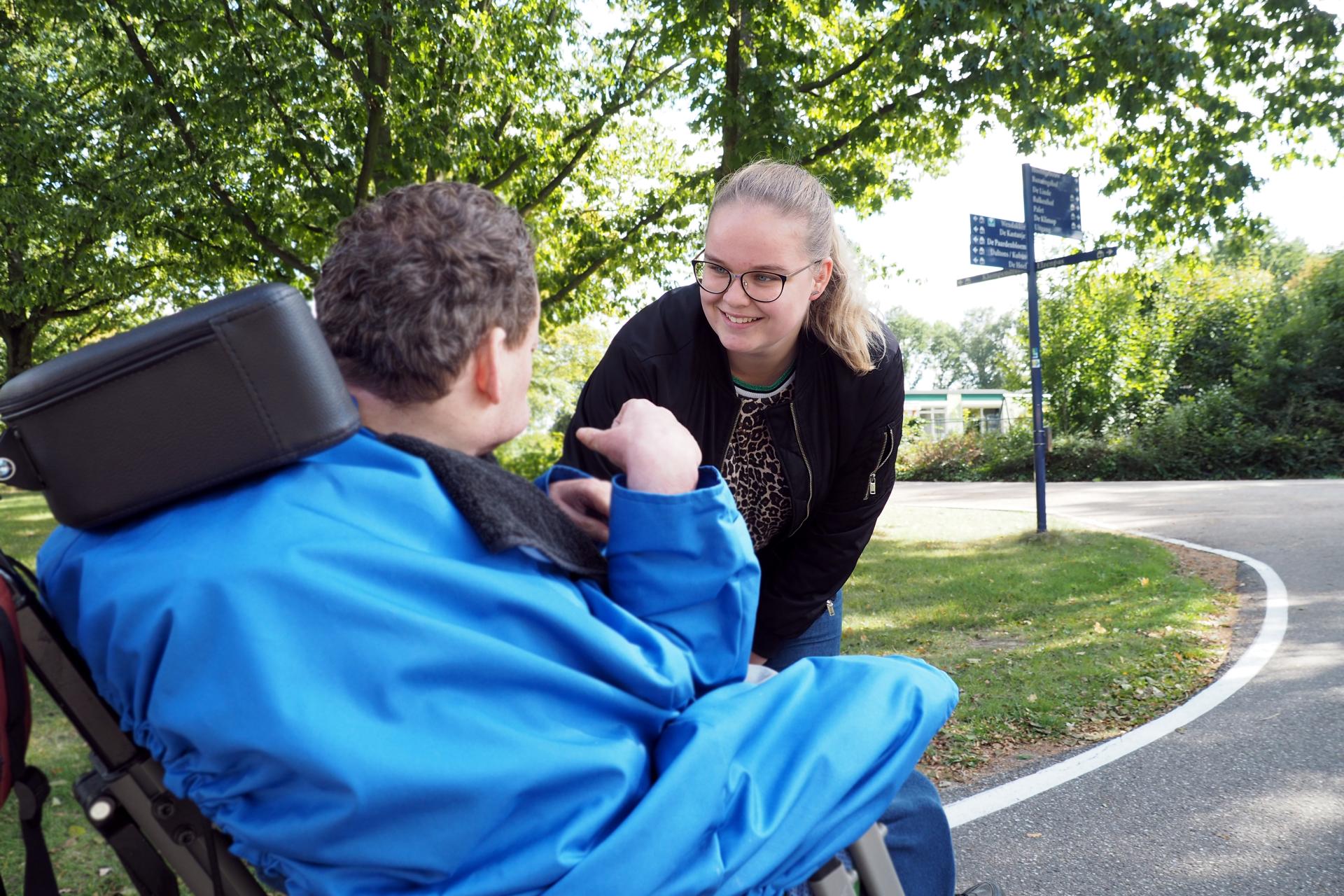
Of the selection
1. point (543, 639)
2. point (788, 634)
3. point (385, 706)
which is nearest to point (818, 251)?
point (788, 634)

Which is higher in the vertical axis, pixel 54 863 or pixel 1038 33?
pixel 1038 33

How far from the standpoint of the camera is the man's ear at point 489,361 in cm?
157

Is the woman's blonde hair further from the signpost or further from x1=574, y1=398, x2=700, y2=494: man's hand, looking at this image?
the signpost

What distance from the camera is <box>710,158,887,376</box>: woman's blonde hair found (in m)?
2.76

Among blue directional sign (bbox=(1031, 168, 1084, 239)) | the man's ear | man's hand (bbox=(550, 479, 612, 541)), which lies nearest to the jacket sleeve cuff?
man's hand (bbox=(550, 479, 612, 541))

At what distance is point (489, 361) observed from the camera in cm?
158

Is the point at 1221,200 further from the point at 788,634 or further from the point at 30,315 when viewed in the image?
the point at 30,315

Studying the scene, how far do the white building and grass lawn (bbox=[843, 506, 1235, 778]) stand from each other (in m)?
21.8

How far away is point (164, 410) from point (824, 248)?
76.4 inches

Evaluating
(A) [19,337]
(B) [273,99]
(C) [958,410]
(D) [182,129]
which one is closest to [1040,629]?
(B) [273,99]

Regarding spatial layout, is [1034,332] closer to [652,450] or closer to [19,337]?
[652,450]

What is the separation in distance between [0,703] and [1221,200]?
33.8ft

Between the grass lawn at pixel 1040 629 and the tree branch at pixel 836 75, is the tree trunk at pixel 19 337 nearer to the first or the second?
the tree branch at pixel 836 75

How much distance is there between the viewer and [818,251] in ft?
9.27
